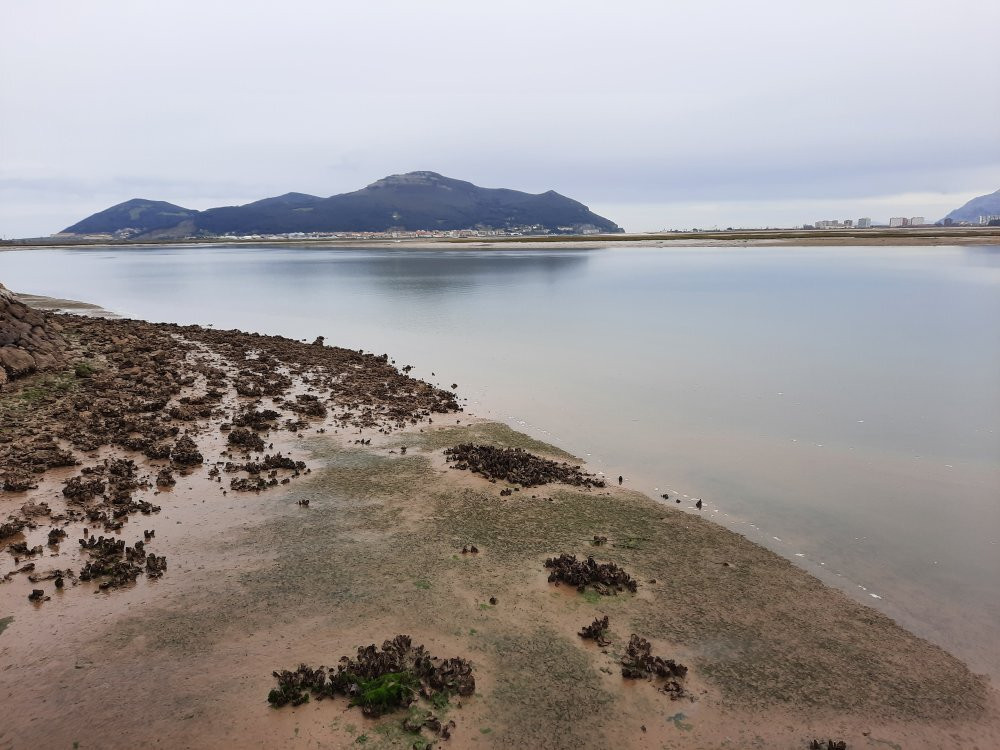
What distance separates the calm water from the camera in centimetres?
916


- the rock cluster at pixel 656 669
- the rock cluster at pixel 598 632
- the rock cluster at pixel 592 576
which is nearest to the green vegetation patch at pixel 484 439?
the rock cluster at pixel 592 576

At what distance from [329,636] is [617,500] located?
19.3 feet

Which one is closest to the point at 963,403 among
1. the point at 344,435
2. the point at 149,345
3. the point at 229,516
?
the point at 344,435

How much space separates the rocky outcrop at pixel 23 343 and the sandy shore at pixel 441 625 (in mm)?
5793

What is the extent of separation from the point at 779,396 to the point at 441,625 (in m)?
14.4

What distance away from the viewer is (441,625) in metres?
7.20

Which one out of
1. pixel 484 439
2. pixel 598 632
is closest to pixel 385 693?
pixel 598 632

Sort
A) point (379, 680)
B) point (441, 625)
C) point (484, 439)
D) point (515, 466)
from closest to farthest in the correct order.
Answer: point (379, 680)
point (441, 625)
point (515, 466)
point (484, 439)

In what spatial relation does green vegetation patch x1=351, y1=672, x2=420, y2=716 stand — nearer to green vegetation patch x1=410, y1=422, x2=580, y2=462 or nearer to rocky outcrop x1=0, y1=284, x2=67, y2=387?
green vegetation patch x1=410, y1=422, x2=580, y2=462

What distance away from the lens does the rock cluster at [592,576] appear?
26.4 feet

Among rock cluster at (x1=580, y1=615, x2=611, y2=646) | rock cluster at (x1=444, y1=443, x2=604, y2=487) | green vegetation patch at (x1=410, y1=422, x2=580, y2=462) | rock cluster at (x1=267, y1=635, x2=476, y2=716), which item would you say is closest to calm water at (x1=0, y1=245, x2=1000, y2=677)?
green vegetation patch at (x1=410, y1=422, x2=580, y2=462)

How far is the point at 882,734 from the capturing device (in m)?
5.76

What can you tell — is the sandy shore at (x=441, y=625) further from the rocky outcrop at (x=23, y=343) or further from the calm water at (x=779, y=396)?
the rocky outcrop at (x=23, y=343)

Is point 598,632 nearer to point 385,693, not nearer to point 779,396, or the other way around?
point 385,693
